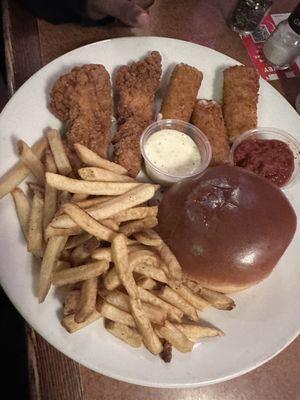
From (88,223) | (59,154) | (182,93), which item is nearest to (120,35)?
(182,93)

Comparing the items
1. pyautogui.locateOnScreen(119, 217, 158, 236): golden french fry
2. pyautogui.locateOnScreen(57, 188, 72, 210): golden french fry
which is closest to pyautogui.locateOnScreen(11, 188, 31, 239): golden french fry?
pyautogui.locateOnScreen(57, 188, 72, 210): golden french fry

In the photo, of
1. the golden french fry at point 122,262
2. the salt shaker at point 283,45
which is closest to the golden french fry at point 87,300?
the golden french fry at point 122,262

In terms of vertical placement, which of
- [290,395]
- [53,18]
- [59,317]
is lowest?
[290,395]

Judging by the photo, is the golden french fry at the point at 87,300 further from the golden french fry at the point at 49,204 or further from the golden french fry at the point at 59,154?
the golden french fry at the point at 59,154

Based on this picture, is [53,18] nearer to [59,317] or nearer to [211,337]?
[59,317]

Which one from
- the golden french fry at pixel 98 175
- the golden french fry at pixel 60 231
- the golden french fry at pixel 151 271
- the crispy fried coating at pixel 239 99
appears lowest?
the golden french fry at pixel 151 271

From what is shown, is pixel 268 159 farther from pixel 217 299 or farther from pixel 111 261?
pixel 111 261

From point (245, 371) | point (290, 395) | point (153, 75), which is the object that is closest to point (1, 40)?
point (153, 75)
